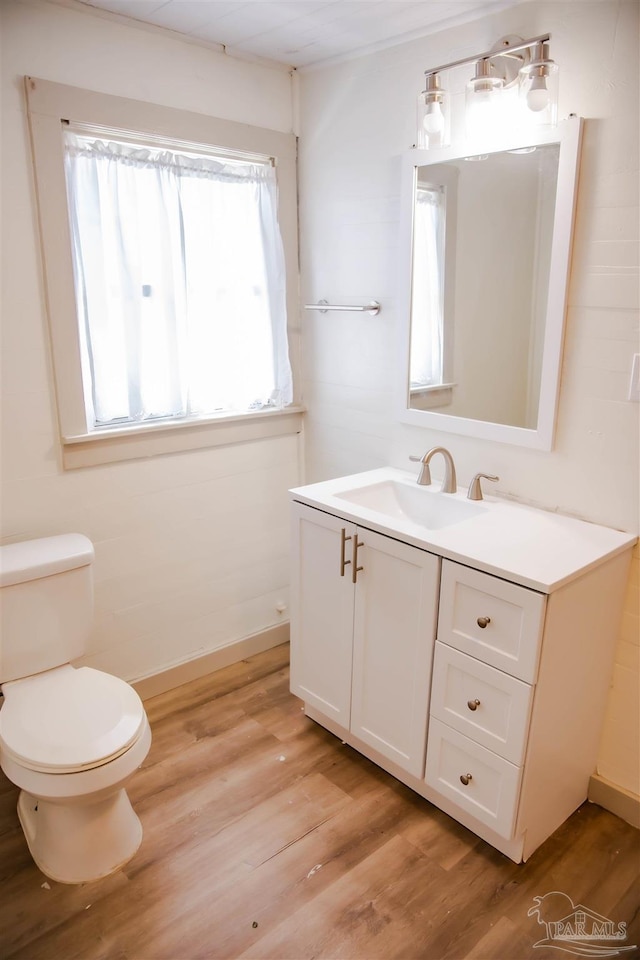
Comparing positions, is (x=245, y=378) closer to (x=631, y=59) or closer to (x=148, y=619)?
(x=148, y=619)

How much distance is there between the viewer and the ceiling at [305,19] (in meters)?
1.88

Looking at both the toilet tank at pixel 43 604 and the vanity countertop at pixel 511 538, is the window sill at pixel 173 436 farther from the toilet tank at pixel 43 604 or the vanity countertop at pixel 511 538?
the vanity countertop at pixel 511 538

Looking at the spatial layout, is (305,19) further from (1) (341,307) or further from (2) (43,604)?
(2) (43,604)

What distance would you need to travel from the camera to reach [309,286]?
265cm

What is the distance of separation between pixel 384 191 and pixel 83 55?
40.4 inches

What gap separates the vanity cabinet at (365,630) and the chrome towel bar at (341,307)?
30.9 inches

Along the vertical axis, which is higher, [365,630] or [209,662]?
[365,630]

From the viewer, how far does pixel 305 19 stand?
2.00 m

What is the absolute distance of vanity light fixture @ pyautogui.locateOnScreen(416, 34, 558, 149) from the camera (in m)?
1.68

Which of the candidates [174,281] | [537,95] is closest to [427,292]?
[537,95]

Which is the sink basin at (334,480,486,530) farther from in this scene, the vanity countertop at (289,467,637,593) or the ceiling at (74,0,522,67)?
the ceiling at (74,0,522,67)

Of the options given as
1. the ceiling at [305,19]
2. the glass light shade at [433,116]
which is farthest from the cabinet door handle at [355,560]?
the ceiling at [305,19]

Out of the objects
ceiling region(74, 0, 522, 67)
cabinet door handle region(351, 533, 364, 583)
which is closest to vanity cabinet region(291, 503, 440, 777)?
cabinet door handle region(351, 533, 364, 583)

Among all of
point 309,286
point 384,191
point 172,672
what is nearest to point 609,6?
point 384,191
